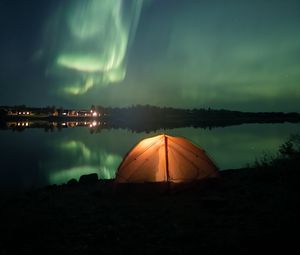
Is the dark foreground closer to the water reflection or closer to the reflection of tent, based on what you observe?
the reflection of tent

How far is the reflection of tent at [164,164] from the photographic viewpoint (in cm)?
1438

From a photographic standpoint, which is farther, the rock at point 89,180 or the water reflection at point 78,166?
the water reflection at point 78,166

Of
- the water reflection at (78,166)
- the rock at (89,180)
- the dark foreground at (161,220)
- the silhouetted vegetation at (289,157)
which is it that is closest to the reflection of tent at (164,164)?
the dark foreground at (161,220)

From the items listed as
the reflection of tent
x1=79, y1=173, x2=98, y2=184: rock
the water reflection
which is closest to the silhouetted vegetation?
the reflection of tent

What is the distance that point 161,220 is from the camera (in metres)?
10.2

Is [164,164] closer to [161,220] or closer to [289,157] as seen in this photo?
[161,220]

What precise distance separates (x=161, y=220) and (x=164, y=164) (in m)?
4.47

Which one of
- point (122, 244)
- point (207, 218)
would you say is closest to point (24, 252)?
point (122, 244)

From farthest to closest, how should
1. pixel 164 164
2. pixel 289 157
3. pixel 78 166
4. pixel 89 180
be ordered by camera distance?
1. pixel 78 166
2. pixel 89 180
3. pixel 289 157
4. pixel 164 164

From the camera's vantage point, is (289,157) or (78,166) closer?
(289,157)

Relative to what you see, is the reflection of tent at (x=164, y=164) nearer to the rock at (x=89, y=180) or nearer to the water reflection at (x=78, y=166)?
the rock at (x=89, y=180)

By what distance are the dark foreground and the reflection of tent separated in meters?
0.50

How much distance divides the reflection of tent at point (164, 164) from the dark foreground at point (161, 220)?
50 cm

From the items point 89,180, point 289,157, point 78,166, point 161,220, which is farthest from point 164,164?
point 78,166
